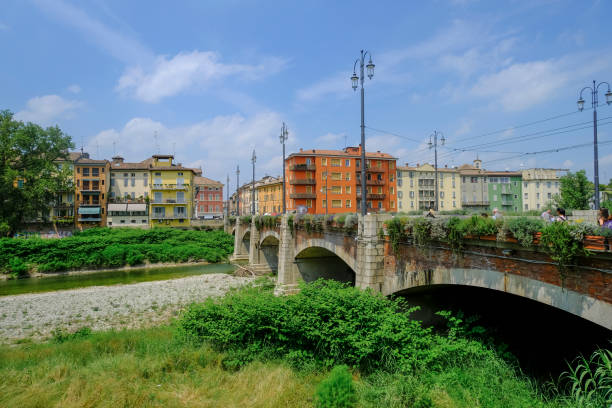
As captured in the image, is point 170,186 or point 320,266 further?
point 170,186

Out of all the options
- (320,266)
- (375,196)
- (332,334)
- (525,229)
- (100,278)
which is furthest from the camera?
(375,196)

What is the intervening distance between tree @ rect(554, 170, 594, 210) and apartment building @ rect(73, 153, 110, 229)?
7171cm

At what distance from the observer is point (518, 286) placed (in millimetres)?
8555

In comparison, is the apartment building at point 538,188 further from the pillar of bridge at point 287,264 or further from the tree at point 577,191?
the pillar of bridge at point 287,264

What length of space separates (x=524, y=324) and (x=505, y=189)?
68.3 m

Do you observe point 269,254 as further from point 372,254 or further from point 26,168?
point 26,168

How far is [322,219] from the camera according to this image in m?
20.1

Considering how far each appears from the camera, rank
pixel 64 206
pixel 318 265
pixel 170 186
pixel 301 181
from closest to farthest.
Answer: pixel 318 265 → pixel 301 181 → pixel 64 206 → pixel 170 186

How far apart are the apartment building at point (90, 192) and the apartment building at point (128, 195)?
59.3 inches

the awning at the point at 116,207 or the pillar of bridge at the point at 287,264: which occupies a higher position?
the awning at the point at 116,207

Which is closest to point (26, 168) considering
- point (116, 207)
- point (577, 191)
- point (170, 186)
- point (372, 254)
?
point (116, 207)

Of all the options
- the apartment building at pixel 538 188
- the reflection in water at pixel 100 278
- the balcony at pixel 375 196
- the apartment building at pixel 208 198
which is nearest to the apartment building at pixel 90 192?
the apartment building at pixel 208 198

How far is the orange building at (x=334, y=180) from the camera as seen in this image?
56031mm

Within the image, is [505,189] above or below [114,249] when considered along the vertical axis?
above
